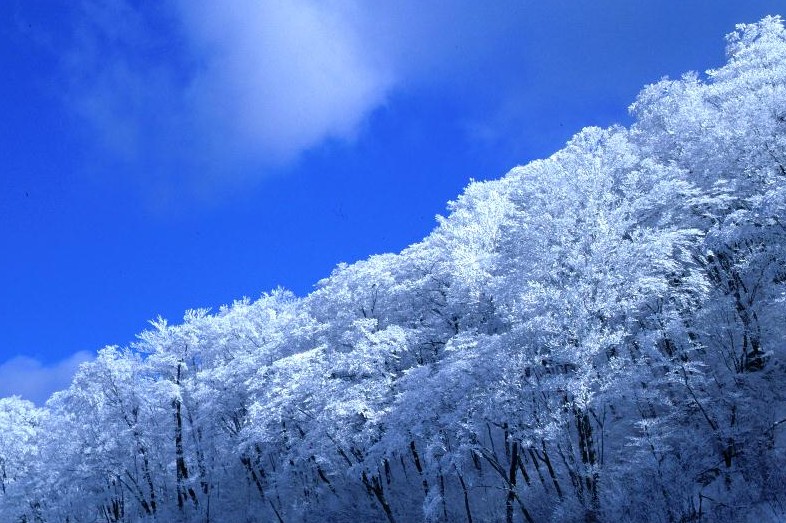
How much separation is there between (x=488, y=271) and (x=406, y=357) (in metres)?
7.34

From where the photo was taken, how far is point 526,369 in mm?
19828

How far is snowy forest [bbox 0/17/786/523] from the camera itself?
711 inches

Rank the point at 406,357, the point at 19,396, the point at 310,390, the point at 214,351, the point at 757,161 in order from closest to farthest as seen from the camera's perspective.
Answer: the point at 757,161 < the point at 310,390 < the point at 406,357 < the point at 214,351 < the point at 19,396

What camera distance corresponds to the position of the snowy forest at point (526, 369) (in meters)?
18.0

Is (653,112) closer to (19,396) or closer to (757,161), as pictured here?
(757,161)

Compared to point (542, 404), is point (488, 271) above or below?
above

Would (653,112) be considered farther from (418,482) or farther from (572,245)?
(418,482)

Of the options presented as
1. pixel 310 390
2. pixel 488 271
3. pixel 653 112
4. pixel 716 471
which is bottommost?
pixel 716 471

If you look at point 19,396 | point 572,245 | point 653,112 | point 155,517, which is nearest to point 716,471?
point 572,245

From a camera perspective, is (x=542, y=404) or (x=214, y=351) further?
(x=214, y=351)

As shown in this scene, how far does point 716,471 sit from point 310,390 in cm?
1736

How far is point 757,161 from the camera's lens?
74.4ft

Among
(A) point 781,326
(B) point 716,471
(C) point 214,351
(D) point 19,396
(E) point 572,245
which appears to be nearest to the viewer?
(B) point 716,471

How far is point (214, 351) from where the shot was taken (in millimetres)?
40938
